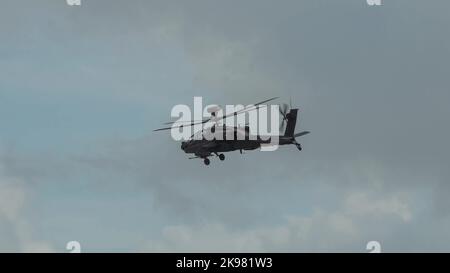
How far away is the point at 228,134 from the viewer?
159875 mm

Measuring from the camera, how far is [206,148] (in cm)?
16025
